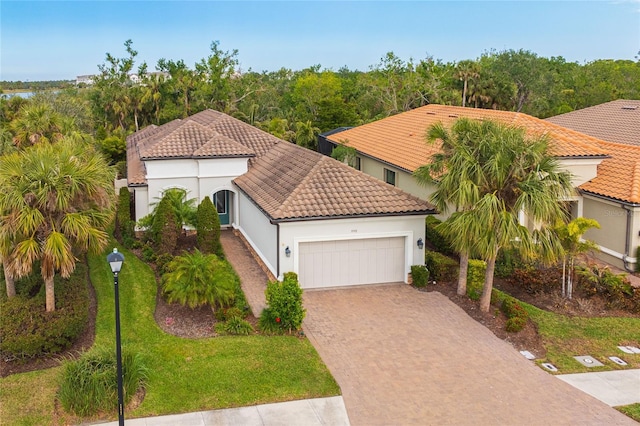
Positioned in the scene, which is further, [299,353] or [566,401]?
[299,353]

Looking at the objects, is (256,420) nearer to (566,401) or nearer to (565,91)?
(566,401)

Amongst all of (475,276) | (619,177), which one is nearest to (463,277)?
(475,276)

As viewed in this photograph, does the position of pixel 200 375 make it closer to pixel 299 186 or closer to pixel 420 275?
pixel 299 186

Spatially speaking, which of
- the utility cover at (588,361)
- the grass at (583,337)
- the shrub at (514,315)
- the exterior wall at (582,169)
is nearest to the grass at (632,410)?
the grass at (583,337)

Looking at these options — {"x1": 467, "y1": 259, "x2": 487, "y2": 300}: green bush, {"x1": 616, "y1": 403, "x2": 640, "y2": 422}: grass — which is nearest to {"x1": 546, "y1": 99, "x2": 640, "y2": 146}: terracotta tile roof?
{"x1": 467, "y1": 259, "x2": 487, "y2": 300}: green bush

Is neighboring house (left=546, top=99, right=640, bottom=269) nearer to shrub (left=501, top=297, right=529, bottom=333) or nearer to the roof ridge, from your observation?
shrub (left=501, top=297, right=529, bottom=333)

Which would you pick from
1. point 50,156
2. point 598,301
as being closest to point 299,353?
point 50,156
